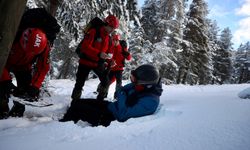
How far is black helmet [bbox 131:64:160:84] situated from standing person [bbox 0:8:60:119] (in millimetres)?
1465

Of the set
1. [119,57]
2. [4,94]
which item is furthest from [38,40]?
[119,57]

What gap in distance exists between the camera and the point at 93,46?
6.84 meters

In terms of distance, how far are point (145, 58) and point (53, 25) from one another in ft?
72.0

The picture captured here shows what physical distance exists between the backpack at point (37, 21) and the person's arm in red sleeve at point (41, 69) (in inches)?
12.3

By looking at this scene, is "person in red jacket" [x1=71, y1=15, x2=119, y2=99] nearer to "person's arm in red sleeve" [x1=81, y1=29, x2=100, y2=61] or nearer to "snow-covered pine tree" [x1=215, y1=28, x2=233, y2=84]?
"person's arm in red sleeve" [x1=81, y1=29, x2=100, y2=61]

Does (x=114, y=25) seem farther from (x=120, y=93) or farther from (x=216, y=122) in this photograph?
(x=216, y=122)

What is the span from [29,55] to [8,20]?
204 cm

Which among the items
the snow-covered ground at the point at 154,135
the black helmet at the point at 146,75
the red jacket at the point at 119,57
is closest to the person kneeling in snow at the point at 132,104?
the black helmet at the point at 146,75

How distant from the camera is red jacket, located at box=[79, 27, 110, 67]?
6.69 meters

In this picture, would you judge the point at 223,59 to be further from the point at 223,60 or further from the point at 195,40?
the point at 195,40

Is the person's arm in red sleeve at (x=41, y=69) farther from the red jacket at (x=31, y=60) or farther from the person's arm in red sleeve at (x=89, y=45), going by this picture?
the person's arm in red sleeve at (x=89, y=45)

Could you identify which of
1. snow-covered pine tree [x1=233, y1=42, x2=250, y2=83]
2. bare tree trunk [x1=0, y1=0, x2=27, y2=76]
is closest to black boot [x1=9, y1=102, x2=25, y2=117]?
bare tree trunk [x1=0, y1=0, x2=27, y2=76]

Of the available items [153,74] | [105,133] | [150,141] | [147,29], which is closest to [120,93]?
[153,74]

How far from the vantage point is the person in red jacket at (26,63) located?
15.6 feet
